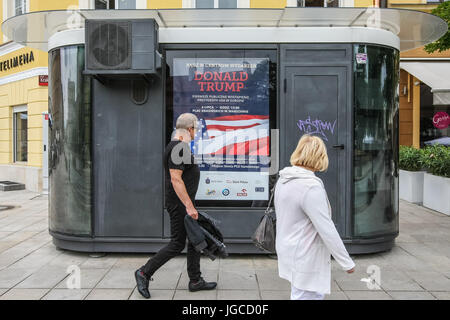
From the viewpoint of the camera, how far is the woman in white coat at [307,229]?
283 centimetres

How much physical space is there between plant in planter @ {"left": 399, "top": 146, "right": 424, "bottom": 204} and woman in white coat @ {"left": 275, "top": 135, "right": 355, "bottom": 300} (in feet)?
26.7

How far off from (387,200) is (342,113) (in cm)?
134

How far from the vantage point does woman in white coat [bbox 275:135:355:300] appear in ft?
9.27

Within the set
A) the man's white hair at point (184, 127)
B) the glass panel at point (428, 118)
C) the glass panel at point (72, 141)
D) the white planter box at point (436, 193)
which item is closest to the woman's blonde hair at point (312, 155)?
the man's white hair at point (184, 127)

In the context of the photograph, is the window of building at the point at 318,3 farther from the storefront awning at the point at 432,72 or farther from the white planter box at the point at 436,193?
the white planter box at the point at 436,193

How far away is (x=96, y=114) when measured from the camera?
568 centimetres

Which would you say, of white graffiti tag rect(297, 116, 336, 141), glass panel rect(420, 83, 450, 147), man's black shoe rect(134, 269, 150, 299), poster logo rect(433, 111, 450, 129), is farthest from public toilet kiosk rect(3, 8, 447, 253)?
glass panel rect(420, 83, 450, 147)

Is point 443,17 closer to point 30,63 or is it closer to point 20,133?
point 30,63

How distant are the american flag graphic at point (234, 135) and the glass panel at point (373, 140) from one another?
122 cm

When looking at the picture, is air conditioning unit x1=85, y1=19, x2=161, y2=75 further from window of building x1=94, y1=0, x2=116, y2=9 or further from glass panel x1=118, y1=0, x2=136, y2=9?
window of building x1=94, y1=0, x2=116, y2=9

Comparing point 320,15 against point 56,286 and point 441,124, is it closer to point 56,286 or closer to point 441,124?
point 56,286

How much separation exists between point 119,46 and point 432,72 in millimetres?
10947

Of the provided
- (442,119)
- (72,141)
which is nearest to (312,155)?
(72,141)
